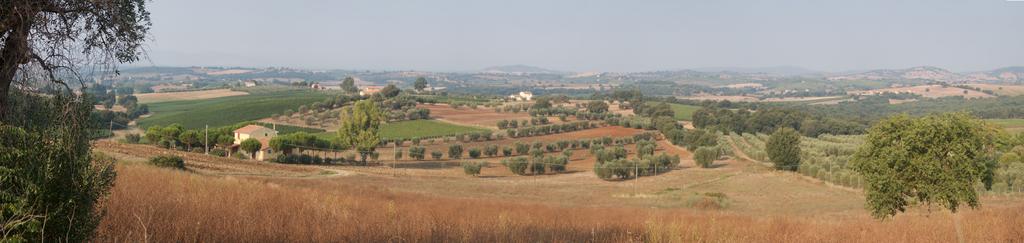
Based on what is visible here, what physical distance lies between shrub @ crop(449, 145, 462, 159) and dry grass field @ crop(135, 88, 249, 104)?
71.2 meters

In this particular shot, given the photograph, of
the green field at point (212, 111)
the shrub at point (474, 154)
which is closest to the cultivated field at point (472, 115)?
the green field at point (212, 111)

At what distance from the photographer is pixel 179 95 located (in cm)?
13350

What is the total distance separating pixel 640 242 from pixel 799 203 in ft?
118

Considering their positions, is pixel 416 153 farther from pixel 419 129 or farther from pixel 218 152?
pixel 419 129

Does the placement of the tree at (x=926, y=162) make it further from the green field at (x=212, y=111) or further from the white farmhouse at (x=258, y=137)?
the green field at (x=212, y=111)

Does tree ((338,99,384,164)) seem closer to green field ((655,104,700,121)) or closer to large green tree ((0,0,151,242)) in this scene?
large green tree ((0,0,151,242))

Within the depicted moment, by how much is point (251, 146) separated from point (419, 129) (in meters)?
30.7

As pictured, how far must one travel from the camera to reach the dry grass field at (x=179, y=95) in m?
124

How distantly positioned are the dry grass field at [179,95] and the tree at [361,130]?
6791cm

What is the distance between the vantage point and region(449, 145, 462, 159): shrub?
7200cm

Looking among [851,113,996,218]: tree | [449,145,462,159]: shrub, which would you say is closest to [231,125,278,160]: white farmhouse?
[449,145,462,159]: shrub

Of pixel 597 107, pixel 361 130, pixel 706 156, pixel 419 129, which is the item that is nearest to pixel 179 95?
pixel 419 129

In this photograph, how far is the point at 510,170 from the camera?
62688mm

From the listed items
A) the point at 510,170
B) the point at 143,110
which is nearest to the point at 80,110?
the point at 510,170
